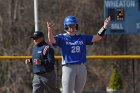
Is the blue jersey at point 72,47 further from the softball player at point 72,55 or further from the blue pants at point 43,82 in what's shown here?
the blue pants at point 43,82

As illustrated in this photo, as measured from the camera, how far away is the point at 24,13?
15.0 m

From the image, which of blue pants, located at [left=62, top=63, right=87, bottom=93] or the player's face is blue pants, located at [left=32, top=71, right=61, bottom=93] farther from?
the player's face

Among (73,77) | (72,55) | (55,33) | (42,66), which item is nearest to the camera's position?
(73,77)

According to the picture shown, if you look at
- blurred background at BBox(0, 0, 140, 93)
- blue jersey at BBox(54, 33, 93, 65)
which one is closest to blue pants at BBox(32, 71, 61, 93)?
blue jersey at BBox(54, 33, 93, 65)

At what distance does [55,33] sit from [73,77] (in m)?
6.93

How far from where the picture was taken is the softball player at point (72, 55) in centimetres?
805

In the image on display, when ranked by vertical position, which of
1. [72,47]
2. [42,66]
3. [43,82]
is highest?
[72,47]

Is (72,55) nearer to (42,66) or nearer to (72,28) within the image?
(72,28)

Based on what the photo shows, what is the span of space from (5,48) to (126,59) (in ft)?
12.2

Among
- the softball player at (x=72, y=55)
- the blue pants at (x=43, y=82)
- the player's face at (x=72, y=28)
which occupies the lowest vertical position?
the blue pants at (x=43, y=82)

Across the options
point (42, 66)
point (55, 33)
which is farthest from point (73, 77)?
point (55, 33)

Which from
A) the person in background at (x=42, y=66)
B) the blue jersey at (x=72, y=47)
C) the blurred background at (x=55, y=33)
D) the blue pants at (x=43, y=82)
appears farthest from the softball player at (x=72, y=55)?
the blurred background at (x=55, y=33)

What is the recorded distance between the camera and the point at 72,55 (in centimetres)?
823

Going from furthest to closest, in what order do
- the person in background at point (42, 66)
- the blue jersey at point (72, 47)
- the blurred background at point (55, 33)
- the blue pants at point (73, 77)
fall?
the blurred background at point (55, 33) → the person in background at point (42, 66) → the blue jersey at point (72, 47) → the blue pants at point (73, 77)
